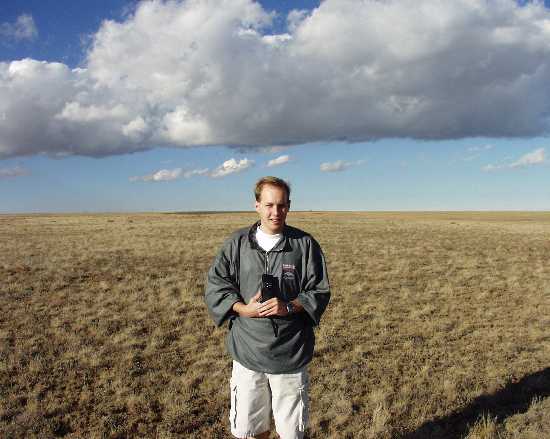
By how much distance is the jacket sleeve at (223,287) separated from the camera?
10.5ft

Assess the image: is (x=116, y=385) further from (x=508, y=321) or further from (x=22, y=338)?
(x=508, y=321)

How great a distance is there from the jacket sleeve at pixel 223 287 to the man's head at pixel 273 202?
1.13 ft

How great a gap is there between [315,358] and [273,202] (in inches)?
192

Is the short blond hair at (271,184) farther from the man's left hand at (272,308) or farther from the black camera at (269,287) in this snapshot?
the man's left hand at (272,308)

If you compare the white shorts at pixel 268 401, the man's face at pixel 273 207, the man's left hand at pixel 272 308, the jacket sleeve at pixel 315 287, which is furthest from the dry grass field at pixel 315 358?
the man's face at pixel 273 207

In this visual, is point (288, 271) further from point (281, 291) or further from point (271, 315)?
point (271, 315)

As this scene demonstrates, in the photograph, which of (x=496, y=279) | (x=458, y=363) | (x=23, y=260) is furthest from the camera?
(x=23, y=260)

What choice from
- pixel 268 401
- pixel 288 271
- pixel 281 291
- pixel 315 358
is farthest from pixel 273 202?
pixel 315 358

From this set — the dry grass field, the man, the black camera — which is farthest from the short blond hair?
the dry grass field

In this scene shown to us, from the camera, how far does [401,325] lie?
30.7 feet

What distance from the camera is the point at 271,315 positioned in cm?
302

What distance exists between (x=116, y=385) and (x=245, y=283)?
398 cm

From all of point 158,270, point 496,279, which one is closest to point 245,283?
point 158,270

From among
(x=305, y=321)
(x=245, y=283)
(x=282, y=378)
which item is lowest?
(x=282, y=378)
